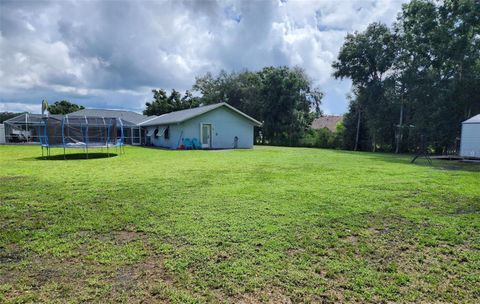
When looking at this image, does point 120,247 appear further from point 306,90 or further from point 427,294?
point 306,90

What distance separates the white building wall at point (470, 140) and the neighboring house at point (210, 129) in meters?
14.3

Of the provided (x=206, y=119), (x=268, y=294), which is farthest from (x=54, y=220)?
(x=206, y=119)

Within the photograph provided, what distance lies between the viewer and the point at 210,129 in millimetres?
23500

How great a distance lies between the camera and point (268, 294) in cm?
265

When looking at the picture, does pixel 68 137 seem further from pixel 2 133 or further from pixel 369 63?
pixel 369 63

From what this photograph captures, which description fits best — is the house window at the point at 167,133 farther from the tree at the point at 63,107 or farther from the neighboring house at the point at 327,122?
the tree at the point at 63,107

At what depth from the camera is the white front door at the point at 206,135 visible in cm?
2325

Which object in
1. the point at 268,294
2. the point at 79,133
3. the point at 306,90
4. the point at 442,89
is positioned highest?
→ the point at 306,90

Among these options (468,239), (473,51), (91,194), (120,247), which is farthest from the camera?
(473,51)

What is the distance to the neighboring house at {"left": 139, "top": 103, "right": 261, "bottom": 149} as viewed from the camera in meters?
22.7

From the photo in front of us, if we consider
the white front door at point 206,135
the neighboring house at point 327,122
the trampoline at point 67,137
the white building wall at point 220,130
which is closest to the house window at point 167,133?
the white building wall at point 220,130

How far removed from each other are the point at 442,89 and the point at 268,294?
24694mm

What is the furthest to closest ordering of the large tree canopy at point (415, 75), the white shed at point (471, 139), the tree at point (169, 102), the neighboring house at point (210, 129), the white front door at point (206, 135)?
the tree at point (169, 102) → the white front door at point (206, 135) → the neighboring house at point (210, 129) → the large tree canopy at point (415, 75) → the white shed at point (471, 139)

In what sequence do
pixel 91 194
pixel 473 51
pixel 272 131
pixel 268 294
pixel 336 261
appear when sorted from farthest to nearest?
pixel 272 131, pixel 473 51, pixel 91 194, pixel 336 261, pixel 268 294
